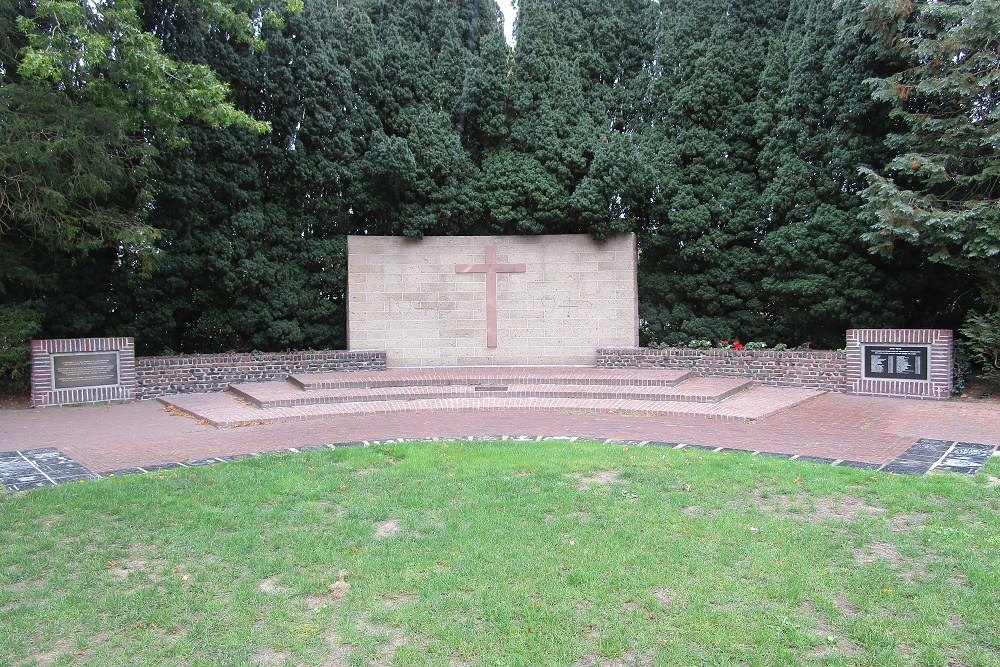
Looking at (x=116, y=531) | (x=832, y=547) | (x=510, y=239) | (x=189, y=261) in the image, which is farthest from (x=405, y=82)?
(x=832, y=547)

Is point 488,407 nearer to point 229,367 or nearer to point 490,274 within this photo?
point 490,274

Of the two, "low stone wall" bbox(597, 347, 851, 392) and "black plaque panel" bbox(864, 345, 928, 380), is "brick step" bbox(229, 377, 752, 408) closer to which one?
"low stone wall" bbox(597, 347, 851, 392)

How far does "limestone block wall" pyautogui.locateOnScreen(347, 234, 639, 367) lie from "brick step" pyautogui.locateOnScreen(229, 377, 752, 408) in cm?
261

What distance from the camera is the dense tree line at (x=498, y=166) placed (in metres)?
10.7

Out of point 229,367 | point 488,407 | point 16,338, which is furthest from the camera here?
point 229,367

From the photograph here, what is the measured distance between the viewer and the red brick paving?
7160 mm

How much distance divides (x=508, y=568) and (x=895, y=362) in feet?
32.2

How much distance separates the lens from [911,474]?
19.2 ft

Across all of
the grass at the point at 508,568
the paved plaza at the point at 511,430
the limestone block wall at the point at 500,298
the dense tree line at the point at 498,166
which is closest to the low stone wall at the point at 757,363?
the limestone block wall at the point at 500,298

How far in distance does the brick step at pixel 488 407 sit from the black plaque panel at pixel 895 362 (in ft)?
4.07

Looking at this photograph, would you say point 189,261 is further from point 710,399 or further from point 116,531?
point 710,399

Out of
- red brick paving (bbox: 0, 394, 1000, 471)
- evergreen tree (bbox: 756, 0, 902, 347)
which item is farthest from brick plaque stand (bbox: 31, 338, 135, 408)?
evergreen tree (bbox: 756, 0, 902, 347)

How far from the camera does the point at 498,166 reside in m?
14.4

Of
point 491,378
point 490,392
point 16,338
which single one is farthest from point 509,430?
point 16,338
